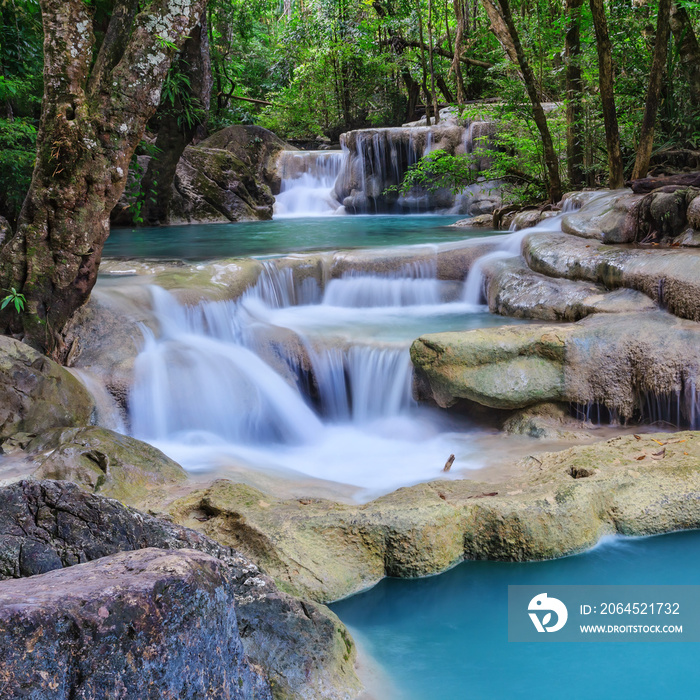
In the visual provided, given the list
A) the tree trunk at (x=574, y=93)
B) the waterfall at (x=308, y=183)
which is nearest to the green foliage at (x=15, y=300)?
the tree trunk at (x=574, y=93)

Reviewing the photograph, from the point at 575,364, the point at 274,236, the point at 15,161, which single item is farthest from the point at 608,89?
Answer: the point at 15,161

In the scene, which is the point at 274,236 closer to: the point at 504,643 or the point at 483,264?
the point at 483,264

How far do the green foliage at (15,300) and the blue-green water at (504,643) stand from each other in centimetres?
334

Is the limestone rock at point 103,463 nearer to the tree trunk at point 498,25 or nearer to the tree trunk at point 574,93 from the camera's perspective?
the tree trunk at point 498,25

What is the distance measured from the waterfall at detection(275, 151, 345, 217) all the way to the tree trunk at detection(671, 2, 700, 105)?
9.95 meters

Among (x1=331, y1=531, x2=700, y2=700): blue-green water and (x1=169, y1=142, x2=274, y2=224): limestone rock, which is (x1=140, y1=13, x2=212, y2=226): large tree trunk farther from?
(x1=331, y1=531, x2=700, y2=700): blue-green water

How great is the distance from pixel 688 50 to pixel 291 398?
721 cm

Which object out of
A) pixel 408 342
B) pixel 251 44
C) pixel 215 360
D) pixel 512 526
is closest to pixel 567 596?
pixel 512 526

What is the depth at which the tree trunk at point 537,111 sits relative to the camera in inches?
367

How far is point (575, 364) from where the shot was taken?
5344mm

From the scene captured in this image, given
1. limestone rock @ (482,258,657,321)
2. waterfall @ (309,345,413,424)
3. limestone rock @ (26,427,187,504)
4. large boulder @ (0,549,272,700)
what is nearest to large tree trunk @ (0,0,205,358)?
limestone rock @ (26,427,187,504)

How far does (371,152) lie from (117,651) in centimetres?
1723

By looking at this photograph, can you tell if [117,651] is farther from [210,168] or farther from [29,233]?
[210,168]

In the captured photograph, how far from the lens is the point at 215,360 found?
6.03 metres
